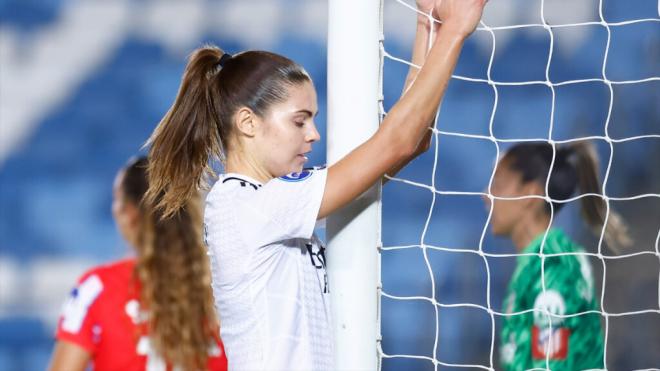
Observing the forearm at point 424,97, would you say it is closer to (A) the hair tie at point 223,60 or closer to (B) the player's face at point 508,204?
(A) the hair tie at point 223,60

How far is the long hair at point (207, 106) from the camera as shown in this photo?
1111 mm

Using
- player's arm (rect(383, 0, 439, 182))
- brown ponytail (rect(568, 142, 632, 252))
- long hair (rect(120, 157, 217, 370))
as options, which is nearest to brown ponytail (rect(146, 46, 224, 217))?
player's arm (rect(383, 0, 439, 182))

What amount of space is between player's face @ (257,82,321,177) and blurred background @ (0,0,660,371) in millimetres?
1517

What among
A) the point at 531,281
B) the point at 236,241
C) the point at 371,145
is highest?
the point at 371,145

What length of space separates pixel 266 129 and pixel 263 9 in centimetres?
189

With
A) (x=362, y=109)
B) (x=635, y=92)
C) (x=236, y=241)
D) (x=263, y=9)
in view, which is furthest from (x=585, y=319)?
(x=263, y=9)

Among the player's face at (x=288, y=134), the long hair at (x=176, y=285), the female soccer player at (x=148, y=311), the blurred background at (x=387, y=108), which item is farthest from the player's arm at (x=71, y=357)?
the blurred background at (x=387, y=108)

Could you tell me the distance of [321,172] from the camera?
1.04 meters

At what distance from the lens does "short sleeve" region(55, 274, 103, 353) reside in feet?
4.98

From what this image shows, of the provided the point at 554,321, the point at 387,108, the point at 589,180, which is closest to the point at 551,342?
the point at 554,321

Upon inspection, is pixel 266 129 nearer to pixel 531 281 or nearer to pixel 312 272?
pixel 312 272

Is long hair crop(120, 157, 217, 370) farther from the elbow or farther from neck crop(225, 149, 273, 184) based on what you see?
the elbow

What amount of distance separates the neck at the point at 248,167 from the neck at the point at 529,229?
0.80 metres

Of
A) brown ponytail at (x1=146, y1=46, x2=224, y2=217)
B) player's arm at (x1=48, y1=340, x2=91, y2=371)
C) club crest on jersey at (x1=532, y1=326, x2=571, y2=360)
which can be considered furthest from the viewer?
club crest on jersey at (x1=532, y1=326, x2=571, y2=360)
